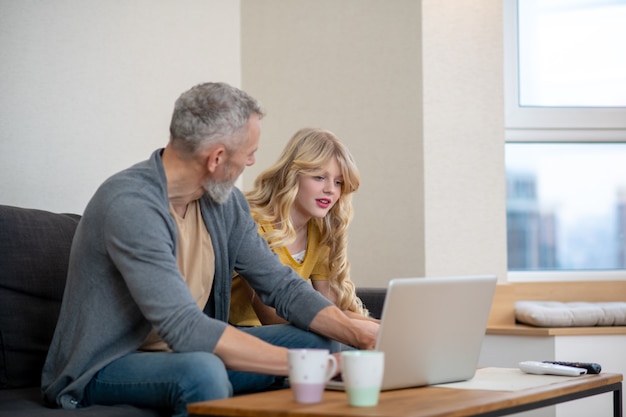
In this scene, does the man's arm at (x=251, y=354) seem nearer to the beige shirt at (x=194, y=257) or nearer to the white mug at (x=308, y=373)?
the white mug at (x=308, y=373)

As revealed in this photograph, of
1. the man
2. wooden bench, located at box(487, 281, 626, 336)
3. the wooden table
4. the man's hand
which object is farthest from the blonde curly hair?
the wooden table

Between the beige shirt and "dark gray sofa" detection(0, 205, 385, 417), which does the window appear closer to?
the beige shirt

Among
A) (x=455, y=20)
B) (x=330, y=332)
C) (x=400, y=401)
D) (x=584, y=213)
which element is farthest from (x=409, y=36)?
(x=400, y=401)

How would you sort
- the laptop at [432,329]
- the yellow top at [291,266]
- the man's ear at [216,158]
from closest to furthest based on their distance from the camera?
the laptop at [432,329] < the man's ear at [216,158] < the yellow top at [291,266]

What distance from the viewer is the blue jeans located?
166 centimetres

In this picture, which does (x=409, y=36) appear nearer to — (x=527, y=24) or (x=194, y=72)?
(x=527, y=24)

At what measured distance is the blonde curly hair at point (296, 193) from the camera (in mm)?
2611

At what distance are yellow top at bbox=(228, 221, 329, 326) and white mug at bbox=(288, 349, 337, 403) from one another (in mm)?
1023

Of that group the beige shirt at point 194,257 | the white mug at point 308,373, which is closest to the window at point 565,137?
the beige shirt at point 194,257

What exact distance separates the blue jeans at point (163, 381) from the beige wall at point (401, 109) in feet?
4.68

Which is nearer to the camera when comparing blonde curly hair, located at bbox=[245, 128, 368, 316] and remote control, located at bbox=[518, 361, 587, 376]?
remote control, located at bbox=[518, 361, 587, 376]

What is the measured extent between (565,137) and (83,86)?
186cm

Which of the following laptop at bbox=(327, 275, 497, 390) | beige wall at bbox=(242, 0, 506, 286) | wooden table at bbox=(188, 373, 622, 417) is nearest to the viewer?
wooden table at bbox=(188, 373, 622, 417)

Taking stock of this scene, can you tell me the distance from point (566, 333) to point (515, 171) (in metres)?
0.77
